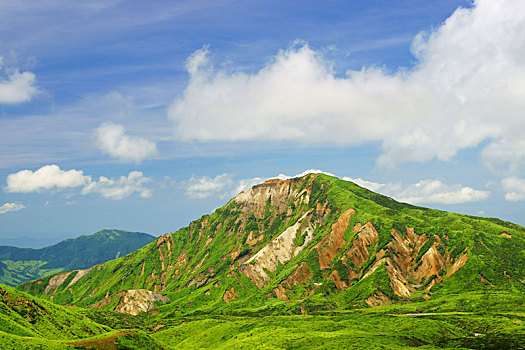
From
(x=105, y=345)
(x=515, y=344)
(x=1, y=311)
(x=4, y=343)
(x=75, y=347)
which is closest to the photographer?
(x=4, y=343)

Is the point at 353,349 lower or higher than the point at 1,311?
lower

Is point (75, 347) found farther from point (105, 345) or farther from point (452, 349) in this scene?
point (452, 349)

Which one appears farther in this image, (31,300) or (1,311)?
(31,300)

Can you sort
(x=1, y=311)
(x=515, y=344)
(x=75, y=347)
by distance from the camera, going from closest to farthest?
(x=75, y=347), (x=1, y=311), (x=515, y=344)

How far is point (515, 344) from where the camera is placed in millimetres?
196375

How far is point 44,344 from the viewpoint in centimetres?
13812

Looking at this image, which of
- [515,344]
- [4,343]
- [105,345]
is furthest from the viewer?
[515,344]

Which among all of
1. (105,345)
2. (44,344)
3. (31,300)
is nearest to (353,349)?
(105,345)

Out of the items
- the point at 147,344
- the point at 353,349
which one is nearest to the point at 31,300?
the point at 147,344

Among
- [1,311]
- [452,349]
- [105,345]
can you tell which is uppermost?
[1,311]

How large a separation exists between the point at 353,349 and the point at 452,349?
4738cm

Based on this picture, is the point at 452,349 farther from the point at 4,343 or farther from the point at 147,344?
the point at 4,343

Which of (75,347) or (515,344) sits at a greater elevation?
(75,347)

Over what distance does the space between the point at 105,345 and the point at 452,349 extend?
517ft
